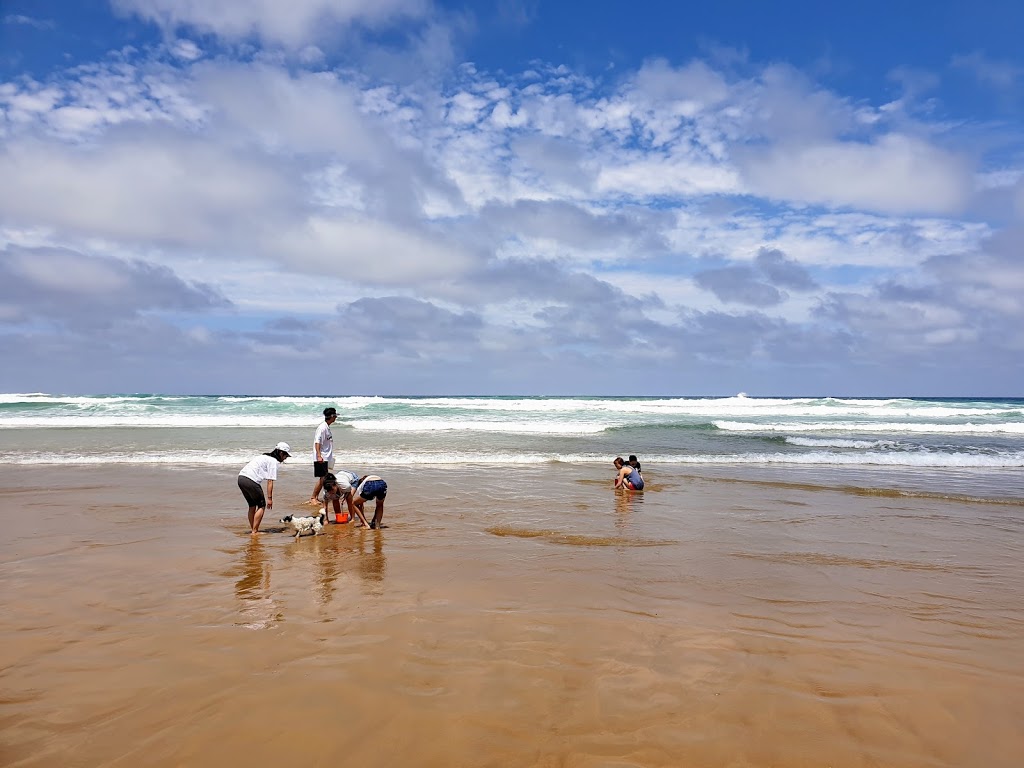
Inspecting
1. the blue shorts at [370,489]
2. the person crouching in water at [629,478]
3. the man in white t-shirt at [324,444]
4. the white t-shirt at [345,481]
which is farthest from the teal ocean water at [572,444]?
the blue shorts at [370,489]

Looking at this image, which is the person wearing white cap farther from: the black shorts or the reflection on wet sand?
the reflection on wet sand

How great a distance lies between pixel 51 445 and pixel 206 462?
7993 mm

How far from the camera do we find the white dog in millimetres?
8695

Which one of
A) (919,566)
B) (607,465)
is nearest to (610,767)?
(919,566)

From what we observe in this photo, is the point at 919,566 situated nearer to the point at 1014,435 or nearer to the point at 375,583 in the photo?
the point at 375,583

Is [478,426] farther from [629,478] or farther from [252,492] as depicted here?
[252,492]

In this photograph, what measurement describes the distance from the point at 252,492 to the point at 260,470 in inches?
15.1

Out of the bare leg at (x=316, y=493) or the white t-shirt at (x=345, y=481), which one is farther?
the bare leg at (x=316, y=493)

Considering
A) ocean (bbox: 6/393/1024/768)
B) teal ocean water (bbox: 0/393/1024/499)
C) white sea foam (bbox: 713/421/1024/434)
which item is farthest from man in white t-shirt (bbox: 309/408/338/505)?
white sea foam (bbox: 713/421/1024/434)

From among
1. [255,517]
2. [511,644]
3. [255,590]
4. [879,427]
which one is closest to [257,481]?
[255,517]

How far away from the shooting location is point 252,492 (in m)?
8.73

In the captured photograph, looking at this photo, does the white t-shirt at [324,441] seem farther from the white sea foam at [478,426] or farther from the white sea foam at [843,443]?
the white sea foam at [843,443]

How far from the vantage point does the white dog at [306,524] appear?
8.70 metres

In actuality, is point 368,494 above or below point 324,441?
below
